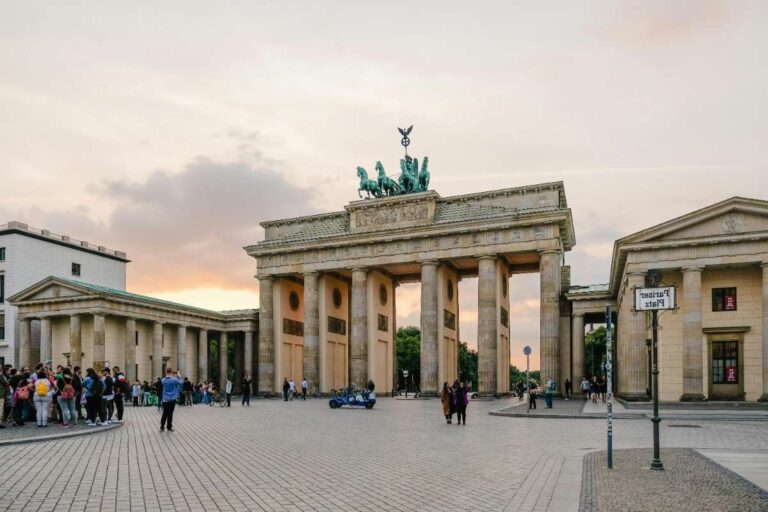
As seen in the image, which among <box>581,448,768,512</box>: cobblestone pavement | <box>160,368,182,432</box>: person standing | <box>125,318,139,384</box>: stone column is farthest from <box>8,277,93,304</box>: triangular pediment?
<box>581,448,768,512</box>: cobblestone pavement

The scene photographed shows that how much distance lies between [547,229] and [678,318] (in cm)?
1753

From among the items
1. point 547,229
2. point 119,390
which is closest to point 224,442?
point 119,390

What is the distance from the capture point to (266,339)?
6950 cm

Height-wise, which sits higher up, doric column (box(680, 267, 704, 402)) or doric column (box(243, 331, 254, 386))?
doric column (box(680, 267, 704, 402))

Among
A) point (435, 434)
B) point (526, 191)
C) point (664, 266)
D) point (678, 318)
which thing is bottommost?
point (435, 434)

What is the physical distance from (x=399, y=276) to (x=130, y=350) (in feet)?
85.3

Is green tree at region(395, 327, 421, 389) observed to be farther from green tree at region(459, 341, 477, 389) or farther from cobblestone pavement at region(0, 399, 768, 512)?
cobblestone pavement at region(0, 399, 768, 512)

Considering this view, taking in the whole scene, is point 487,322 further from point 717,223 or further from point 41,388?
point 41,388

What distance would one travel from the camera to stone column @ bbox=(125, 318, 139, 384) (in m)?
62.9

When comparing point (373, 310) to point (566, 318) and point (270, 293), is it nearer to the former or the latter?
point (270, 293)

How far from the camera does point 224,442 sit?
66.8 feet

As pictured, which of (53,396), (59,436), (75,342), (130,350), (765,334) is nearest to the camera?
(59,436)

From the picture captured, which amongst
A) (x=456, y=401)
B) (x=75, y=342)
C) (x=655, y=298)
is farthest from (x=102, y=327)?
(x=655, y=298)

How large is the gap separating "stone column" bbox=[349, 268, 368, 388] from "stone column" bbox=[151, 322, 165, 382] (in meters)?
17.8
